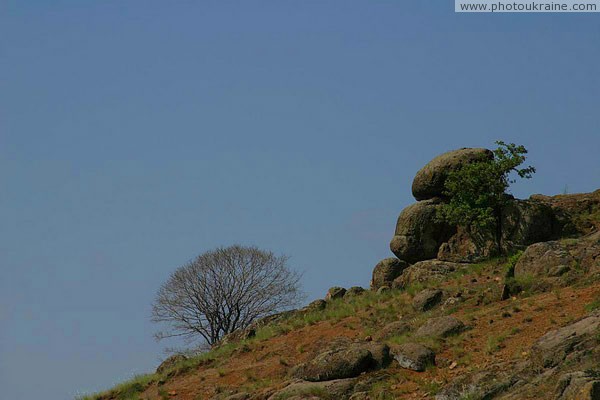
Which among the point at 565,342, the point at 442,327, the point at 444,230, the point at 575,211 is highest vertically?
the point at 444,230

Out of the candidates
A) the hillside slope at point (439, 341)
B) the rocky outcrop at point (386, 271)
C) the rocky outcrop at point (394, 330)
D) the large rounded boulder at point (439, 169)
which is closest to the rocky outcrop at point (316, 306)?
the hillside slope at point (439, 341)

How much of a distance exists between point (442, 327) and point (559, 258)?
776 centimetres

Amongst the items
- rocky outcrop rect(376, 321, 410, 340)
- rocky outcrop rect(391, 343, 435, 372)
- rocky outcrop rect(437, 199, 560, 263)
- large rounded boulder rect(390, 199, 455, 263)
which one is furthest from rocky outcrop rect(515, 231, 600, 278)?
large rounded boulder rect(390, 199, 455, 263)

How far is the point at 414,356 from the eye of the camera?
91.0ft

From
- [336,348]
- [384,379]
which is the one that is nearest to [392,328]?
[336,348]

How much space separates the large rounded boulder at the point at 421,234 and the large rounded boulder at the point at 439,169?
0.95 m

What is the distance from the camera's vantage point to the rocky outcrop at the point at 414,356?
27516 millimetres

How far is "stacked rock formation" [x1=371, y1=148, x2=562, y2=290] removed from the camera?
4484 cm

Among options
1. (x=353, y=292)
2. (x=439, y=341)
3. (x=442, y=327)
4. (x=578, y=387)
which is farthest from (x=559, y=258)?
(x=578, y=387)

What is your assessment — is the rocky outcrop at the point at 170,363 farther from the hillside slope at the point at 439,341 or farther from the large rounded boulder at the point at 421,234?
the large rounded boulder at the point at 421,234

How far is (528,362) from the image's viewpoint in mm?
23891

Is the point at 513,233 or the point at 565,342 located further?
the point at 513,233

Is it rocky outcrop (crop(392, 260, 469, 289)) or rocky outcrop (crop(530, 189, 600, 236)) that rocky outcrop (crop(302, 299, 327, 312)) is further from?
rocky outcrop (crop(530, 189, 600, 236))

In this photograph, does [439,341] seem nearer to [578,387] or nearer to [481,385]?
[481,385]
